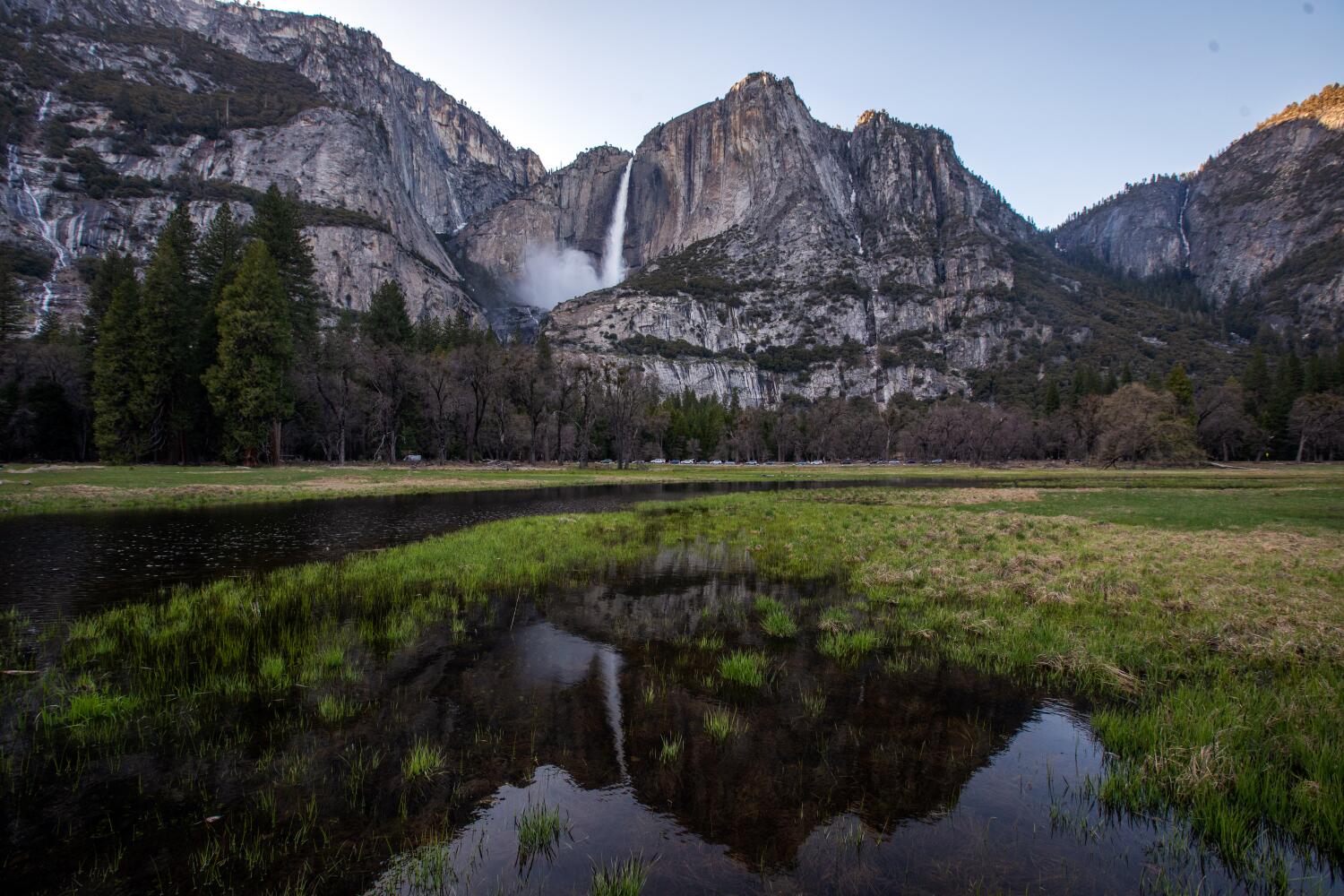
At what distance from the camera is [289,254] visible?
2761 inches

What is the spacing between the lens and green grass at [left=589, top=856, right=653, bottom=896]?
12.7 feet

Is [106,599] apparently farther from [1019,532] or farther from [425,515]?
[1019,532]

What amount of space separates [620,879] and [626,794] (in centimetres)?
138

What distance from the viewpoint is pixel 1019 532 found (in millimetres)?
20375

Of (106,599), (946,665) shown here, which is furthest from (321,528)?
(946,665)

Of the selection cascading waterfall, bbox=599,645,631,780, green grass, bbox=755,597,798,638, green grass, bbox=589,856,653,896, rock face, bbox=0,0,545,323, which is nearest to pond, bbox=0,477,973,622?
cascading waterfall, bbox=599,645,631,780

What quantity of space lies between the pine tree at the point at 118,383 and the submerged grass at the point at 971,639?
189ft

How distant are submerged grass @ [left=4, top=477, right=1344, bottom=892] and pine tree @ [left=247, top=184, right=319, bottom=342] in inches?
2659

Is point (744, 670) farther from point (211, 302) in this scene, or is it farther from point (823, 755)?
point (211, 302)

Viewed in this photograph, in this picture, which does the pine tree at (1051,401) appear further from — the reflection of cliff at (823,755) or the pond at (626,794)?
the pond at (626,794)

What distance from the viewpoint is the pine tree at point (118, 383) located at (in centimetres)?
5203

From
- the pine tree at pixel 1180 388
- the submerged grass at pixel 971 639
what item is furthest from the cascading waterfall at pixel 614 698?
the pine tree at pixel 1180 388

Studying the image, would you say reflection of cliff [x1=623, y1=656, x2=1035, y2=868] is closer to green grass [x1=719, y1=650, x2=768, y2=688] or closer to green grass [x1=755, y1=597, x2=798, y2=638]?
green grass [x1=719, y1=650, x2=768, y2=688]

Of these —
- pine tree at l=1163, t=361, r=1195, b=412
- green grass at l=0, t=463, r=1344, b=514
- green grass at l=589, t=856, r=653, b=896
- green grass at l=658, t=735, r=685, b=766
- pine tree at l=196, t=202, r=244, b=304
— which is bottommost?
green grass at l=658, t=735, r=685, b=766
